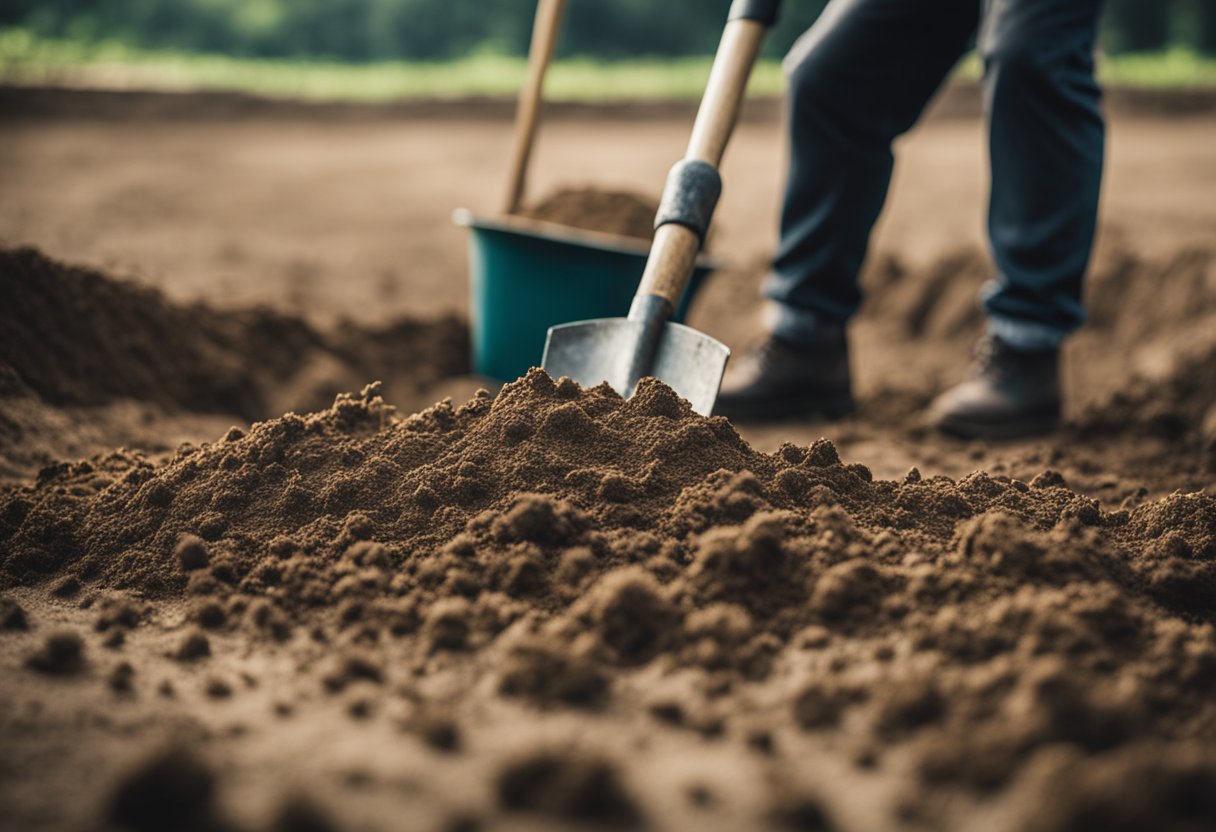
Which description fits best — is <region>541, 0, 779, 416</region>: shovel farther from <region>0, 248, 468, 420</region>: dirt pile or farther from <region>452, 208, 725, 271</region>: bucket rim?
<region>0, 248, 468, 420</region>: dirt pile

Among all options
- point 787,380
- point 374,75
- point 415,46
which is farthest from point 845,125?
point 415,46

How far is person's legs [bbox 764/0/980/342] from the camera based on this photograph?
2.44 m

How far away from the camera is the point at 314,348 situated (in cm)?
300

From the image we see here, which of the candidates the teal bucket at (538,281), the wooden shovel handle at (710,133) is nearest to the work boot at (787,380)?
the teal bucket at (538,281)

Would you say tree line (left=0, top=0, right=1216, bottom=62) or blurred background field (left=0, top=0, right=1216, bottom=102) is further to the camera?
tree line (left=0, top=0, right=1216, bottom=62)

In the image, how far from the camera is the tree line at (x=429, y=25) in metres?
10.9

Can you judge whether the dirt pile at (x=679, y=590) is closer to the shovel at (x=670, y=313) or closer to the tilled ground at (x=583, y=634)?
the tilled ground at (x=583, y=634)

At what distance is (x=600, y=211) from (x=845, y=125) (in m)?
0.75

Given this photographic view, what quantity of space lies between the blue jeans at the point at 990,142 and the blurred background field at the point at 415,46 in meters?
6.88

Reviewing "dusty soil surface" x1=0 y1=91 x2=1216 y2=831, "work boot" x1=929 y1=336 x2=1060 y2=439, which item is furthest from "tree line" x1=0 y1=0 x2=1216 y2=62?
"dusty soil surface" x1=0 y1=91 x2=1216 y2=831

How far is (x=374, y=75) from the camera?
10.4 m

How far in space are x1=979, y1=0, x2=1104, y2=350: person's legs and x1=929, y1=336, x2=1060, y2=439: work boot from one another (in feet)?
0.14

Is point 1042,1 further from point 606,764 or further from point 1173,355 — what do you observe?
point 606,764

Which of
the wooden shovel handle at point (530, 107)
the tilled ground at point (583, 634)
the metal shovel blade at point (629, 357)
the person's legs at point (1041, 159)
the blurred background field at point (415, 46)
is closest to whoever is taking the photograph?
the tilled ground at point (583, 634)
